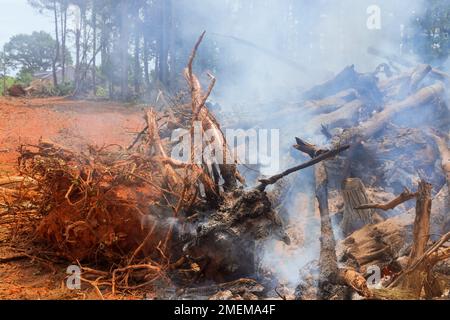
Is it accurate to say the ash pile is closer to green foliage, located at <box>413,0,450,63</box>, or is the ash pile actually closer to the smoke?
the smoke

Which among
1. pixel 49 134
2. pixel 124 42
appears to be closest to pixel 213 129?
pixel 49 134

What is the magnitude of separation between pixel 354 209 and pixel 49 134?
24.2 ft

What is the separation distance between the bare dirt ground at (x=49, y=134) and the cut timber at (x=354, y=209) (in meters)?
2.32

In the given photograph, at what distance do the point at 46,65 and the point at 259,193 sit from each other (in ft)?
94.6

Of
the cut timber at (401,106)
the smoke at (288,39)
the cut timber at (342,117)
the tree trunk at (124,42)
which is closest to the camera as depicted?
the cut timber at (401,106)

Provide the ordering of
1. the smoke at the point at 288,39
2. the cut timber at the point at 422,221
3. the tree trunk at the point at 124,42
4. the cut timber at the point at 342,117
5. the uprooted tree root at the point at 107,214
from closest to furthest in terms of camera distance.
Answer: the cut timber at the point at 422,221, the uprooted tree root at the point at 107,214, the cut timber at the point at 342,117, the smoke at the point at 288,39, the tree trunk at the point at 124,42

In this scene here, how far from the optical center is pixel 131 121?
11094 mm

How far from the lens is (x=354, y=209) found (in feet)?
11.7

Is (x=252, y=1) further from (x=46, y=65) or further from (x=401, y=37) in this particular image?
(x=46, y=65)

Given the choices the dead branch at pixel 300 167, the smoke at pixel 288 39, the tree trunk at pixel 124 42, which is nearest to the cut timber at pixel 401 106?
the smoke at pixel 288 39

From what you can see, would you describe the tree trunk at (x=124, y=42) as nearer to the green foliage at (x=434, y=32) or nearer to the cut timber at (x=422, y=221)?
the green foliage at (x=434, y=32)

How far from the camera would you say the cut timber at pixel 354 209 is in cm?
359

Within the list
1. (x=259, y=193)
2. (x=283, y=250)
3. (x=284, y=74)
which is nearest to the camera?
(x=259, y=193)
